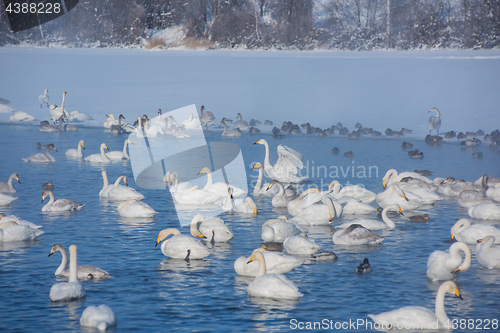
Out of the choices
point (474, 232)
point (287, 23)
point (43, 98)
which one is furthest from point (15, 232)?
point (287, 23)

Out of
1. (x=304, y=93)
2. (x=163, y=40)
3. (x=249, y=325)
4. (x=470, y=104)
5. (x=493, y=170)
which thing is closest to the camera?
(x=249, y=325)

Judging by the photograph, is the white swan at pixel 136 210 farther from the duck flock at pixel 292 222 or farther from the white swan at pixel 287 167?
the white swan at pixel 287 167

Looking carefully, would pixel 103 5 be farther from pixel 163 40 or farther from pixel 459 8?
pixel 459 8

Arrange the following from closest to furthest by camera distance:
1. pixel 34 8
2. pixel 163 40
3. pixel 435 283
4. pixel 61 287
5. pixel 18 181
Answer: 1. pixel 61 287
2. pixel 435 283
3. pixel 18 181
4. pixel 163 40
5. pixel 34 8

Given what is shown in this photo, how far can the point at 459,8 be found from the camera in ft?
115

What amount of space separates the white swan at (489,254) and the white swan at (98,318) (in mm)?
5764

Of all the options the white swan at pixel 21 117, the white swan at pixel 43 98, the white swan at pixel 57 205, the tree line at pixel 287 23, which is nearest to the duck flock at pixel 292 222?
the white swan at pixel 57 205

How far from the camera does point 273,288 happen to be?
7637 millimetres

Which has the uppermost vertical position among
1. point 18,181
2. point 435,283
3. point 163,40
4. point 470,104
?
point 163,40

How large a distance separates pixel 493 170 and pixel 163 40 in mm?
25977

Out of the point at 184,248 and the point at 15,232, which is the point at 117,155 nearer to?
the point at 15,232

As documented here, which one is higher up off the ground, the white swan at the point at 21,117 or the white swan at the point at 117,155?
the white swan at the point at 21,117

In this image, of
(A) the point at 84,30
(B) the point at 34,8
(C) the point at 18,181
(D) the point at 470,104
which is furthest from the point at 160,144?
(B) the point at 34,8

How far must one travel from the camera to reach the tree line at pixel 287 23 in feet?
109
